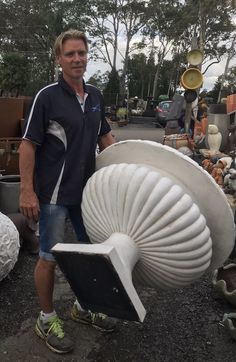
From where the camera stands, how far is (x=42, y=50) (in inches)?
1125

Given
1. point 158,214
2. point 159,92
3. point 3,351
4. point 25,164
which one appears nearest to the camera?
point 158,214

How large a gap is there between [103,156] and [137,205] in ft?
1.51

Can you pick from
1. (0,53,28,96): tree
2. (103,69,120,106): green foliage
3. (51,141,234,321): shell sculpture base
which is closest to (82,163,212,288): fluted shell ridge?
(51,141,234,321): shell sculpture base

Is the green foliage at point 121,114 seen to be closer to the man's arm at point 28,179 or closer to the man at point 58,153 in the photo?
the man at point 58,153

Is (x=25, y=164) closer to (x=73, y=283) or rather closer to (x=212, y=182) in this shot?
(x=73, y=283)

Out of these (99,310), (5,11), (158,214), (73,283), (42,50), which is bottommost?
(99,310)

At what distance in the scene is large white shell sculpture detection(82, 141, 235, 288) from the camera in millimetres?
1654

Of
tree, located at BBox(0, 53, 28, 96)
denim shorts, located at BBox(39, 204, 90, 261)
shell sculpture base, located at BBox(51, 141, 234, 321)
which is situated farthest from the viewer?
tree, located at BBox(0, 53, 28, 96)

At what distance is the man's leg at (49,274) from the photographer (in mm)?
2154

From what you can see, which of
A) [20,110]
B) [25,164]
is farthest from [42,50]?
[25,164]

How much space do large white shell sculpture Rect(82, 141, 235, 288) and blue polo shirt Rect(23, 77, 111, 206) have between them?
0.92 ft

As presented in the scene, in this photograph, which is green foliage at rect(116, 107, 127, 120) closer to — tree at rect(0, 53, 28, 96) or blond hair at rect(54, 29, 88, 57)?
tree at rect(0, 53, 28, 96)

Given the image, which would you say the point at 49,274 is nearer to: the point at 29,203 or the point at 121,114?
the point at 29,203

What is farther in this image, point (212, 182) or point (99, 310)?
point (99, 310)
